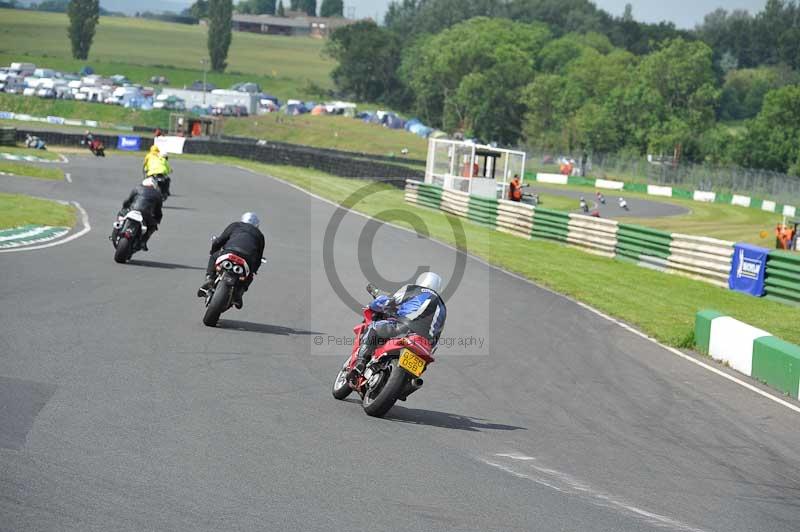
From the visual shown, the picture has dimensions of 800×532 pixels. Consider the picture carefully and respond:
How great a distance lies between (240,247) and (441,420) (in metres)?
4.53

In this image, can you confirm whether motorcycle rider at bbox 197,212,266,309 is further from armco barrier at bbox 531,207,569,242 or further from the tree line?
the tree line

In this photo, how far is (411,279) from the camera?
2177cm

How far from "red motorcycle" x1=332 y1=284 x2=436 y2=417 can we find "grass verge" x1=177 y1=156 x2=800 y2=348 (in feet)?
27.5

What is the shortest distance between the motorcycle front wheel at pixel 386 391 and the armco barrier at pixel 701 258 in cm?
1711

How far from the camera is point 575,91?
11538cm

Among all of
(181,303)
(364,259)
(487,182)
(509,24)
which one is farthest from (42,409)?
(509,24)

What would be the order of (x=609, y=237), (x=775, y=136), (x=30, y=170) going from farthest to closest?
(x=775, y=136)
(x=30, y=170)
(x=609, y=237)

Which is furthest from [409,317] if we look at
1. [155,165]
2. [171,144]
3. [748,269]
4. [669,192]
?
[669,192]

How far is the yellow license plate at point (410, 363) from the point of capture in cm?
981

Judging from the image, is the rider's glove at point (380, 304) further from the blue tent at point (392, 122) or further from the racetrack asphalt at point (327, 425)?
the blue tent at point (392, 122)

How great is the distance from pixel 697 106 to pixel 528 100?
60.2 ft

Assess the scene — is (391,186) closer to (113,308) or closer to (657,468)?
(113,308)

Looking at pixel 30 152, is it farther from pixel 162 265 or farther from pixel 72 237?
pixel 162 265

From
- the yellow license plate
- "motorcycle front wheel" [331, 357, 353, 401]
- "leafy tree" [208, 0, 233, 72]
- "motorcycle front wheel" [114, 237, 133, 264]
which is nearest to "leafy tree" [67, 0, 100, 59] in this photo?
"leafy tree" [208, 0, 233, 72]
